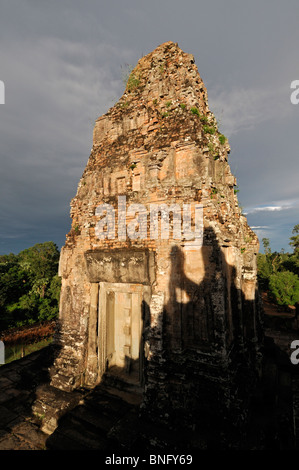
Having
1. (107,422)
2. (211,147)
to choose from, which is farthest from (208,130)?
(107,422)

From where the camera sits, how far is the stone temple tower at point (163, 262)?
15.7 feet

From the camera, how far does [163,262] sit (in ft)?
17.5

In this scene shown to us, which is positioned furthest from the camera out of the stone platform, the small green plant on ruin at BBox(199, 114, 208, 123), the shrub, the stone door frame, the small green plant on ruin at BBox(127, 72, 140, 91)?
the small green plant on ruin at BBox(127, 72, 140, 91)

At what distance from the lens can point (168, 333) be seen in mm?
5086

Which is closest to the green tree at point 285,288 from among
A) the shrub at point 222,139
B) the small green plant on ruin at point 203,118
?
the shrub at point 222,139

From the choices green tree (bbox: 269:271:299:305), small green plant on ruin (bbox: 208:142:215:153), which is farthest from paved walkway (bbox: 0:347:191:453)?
green tree (bbox: 269:271:299:305)

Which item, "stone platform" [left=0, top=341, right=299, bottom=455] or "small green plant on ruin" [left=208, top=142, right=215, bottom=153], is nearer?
"stone platform" [left=0, top=341, right=299, bottom=455]

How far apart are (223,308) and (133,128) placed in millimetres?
5795

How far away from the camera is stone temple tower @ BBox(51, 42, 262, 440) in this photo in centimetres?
480

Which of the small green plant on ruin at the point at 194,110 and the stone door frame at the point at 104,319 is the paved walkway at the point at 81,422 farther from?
the small green plant on ruin at the point at 194,110

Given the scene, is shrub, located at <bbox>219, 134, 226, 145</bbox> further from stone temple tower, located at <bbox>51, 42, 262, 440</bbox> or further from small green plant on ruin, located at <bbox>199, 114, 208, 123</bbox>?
small green plant on ruin, located at <bbox>199, 114, 208, 123</bbox>

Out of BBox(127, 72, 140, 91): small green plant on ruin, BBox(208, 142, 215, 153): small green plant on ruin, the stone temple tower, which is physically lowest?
the stone temple tower
